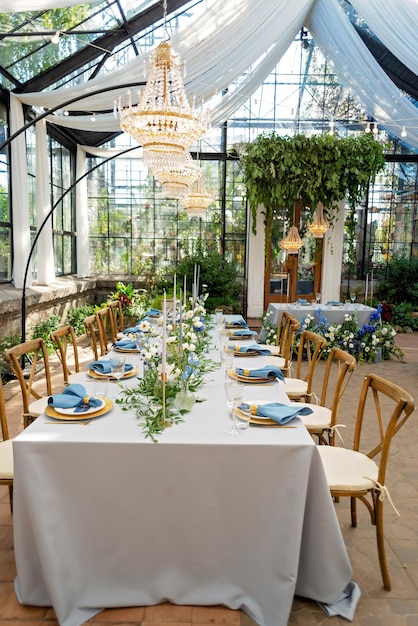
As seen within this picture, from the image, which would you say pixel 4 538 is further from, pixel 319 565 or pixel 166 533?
pixel 319 565

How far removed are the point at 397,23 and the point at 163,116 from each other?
3795 millimetres

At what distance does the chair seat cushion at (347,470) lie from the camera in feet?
7.32

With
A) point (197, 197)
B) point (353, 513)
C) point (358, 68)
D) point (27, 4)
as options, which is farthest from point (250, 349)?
point (358, 68)

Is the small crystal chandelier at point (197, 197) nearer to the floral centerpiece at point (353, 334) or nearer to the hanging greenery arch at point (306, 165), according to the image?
the floral centerpiece at point (353, 334)

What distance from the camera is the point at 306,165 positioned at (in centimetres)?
878

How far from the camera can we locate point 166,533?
78.9 inches

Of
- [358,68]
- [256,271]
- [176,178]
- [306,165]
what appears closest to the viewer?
[176,178]

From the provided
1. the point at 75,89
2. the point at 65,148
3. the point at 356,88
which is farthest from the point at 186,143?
the point at 65,148

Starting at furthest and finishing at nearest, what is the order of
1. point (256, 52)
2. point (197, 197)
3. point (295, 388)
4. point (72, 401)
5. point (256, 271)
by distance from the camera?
point (256, 271), point (197, 197), point (256, 52), point (295, 388), point (72, 401)

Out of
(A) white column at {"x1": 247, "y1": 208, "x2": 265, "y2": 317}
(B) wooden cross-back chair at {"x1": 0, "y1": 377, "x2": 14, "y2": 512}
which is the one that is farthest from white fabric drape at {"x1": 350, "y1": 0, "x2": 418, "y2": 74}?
(B) wooden cross-back chair at {"x1": 0, "y1": 377, "x2": 14, "y2": 512}

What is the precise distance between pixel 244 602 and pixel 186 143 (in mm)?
3034

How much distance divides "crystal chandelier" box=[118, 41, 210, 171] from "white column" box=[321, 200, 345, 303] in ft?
22.0

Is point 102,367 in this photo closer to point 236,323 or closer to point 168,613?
point 168,613

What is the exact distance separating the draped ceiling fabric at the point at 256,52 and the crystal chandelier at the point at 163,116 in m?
0.83
